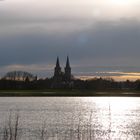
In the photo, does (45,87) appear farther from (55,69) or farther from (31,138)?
(31,138)

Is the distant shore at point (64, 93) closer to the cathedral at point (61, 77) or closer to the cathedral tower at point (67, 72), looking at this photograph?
the cathedral at point (61, 77)

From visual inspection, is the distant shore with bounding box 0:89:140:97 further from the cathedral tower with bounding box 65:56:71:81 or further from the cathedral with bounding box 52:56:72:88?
the cathedral tower with bounding box 65:56:71:81

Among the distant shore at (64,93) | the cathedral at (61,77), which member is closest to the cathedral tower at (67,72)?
the cathedral at (61,77)

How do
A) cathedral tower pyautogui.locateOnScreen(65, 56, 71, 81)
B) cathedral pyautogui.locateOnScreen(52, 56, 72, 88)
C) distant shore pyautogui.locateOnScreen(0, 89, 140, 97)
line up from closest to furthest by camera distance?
distant shore pyautogui.locateOnScreen(0, 89, 140, 97) → cathedral pyautogui.locateOnScreen(52, 56, 72, 88) → cathedral tower pyautogui.locateOnScreen(65, 56, 71, 81)

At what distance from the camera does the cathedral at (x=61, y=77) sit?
16912 centimetres

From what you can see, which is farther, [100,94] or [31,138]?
[100,94]

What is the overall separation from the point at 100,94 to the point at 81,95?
347 inches

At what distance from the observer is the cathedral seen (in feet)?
555

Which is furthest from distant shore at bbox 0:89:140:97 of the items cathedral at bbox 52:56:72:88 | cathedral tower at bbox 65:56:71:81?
cathedral tower at bbox 65:56:71:81

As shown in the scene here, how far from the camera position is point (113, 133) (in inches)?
1328

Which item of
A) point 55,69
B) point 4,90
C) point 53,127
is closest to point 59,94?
point 4,90

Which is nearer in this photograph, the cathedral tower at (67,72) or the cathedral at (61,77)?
the cathedral at (61,77)

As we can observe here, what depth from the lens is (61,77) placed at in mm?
181875

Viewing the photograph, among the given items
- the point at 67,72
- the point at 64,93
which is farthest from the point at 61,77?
the point at 64,93
